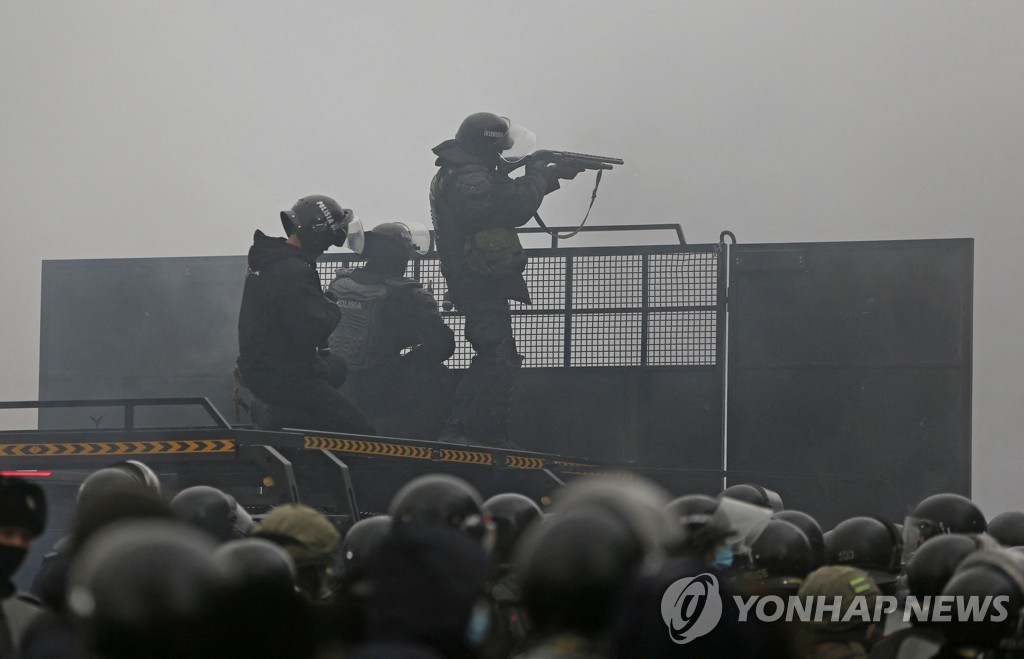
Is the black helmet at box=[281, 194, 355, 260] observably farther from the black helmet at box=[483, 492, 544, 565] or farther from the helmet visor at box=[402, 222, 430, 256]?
the black helmet at box=[483, 492, 544, 565]

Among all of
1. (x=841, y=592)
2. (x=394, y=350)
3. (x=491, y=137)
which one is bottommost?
(x=841, y=592)

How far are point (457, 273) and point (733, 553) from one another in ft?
17.4

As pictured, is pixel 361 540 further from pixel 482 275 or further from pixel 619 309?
pixel 619 309

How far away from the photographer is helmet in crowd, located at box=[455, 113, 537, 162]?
8844 millimetres

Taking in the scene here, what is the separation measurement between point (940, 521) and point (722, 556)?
2.19 metres

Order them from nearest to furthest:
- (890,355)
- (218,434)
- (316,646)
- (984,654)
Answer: (316,646) < (984,654) < (218,434) < (890,355)

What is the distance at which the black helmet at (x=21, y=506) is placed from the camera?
139 inches

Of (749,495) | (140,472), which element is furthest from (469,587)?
(749,495)

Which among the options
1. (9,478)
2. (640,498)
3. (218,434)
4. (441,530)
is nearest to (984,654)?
(640,498)

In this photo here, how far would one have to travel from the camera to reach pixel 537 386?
926 cm

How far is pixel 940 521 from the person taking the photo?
5.68 meters

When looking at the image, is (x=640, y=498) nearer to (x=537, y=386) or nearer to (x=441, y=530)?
(x=441, y=530)

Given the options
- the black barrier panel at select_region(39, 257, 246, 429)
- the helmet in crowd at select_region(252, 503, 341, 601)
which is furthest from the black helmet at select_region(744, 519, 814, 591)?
the black barrier panel at select_region(39, 257, 246, 429)
